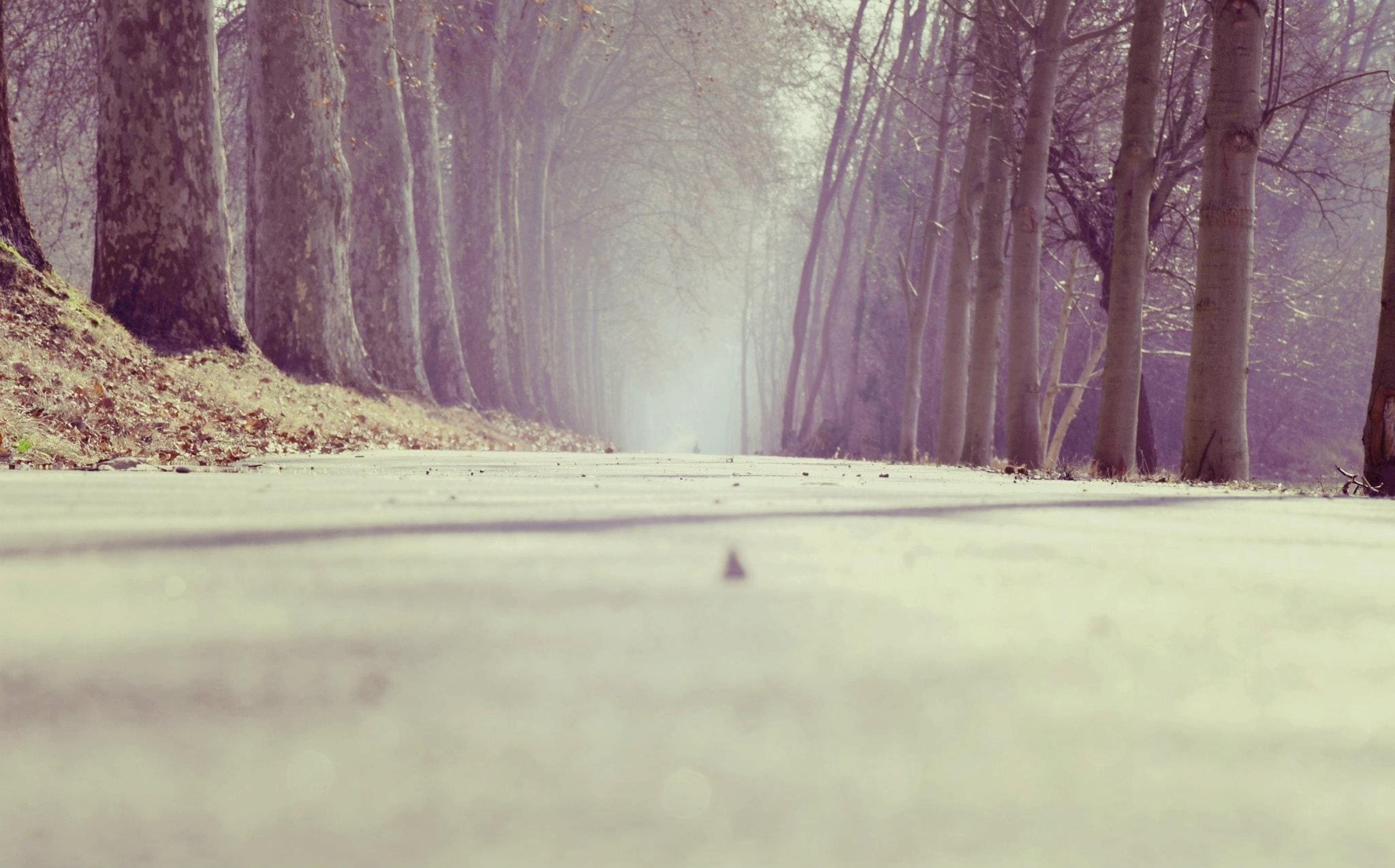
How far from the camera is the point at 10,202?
7.69 m

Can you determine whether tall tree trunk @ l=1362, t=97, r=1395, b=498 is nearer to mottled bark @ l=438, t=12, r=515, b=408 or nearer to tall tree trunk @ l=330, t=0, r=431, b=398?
tall tree trunk @ l=330, t=0, r=431, b=398

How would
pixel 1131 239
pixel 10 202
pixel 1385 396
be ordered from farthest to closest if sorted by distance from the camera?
pixel 1131 239 < pixel 10 202 < pixel 1385 396

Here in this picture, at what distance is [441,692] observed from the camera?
865 mm

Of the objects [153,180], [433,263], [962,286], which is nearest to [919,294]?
[962,286]

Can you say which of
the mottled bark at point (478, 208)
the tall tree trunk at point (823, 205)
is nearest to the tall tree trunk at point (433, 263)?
the mottled bark at point (478, 208)

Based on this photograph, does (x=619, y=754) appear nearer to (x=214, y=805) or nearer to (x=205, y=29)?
(x=214, y=805)

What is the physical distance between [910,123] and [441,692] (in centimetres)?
2344

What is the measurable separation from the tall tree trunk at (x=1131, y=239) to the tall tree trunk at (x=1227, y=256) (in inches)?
65.9

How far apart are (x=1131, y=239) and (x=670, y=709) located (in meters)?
9.15

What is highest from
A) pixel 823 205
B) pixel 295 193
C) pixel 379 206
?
pixel 823 205

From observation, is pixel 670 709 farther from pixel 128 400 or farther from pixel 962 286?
pixel 962 286

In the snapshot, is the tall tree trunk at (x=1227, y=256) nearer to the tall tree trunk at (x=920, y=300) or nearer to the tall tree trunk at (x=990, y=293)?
the tall tree trunk at (x=990, y=293)

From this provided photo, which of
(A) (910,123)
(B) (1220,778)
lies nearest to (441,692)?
(B) (1220,778)

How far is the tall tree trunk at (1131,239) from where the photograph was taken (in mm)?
9094
